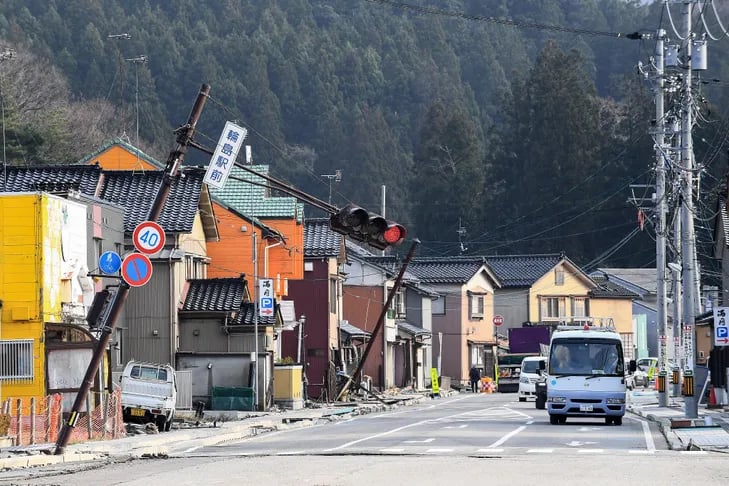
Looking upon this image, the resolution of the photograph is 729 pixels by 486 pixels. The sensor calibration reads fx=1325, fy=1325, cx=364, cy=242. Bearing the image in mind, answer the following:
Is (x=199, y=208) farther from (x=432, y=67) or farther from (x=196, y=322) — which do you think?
(x=432, y=67)

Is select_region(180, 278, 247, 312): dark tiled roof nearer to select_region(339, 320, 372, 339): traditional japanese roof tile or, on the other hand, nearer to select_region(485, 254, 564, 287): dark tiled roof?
select_region(339, 320, 372, 339): traditional japanese roof tile

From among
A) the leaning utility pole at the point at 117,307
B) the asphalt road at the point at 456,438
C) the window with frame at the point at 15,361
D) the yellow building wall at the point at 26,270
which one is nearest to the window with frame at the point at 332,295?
the asphalt road at the point at 456,438

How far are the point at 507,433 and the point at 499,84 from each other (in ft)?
360

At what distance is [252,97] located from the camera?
121375mm

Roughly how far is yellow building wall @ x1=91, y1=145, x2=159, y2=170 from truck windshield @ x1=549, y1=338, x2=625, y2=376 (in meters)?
24.5

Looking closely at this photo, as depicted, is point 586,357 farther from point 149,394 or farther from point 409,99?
point 409,99

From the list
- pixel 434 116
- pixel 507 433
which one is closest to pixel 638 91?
pixel 434 116

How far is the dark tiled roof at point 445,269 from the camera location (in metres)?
89.2

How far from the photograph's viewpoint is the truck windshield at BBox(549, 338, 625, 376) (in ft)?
114

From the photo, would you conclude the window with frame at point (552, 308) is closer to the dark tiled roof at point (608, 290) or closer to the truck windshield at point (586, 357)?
the dark tiled roof at point (608, 290)

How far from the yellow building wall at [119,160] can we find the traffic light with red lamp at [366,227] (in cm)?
3724

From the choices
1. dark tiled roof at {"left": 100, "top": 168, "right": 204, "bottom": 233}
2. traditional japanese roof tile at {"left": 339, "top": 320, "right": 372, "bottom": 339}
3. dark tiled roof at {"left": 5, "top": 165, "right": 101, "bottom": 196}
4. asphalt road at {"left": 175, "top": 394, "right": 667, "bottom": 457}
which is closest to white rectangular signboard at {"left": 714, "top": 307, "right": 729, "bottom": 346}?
asphalt road at {"left": 175, "top": 394, "right": 667, "bottom": 457}

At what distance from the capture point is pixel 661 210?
49125mm

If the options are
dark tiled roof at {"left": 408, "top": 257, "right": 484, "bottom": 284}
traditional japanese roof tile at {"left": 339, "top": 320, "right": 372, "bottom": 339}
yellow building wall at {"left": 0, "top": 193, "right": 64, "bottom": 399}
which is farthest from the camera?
dark tiled roof at {"left": 408, "top": 257, "right": 484, "bottom": 284}
